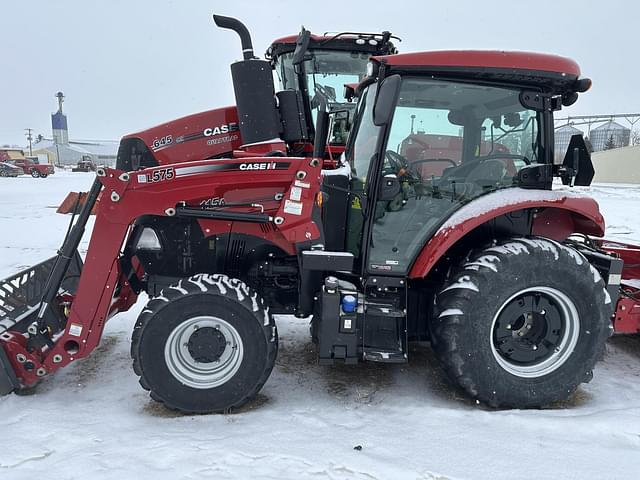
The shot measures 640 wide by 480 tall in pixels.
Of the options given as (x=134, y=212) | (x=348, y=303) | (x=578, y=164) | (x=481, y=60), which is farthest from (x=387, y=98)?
(x=134, y=212)

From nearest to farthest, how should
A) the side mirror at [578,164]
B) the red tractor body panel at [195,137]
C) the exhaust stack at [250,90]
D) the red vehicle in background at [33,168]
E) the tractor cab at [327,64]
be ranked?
the side mirror at [578,164] → the exhaust stack at [250,90] → the red tractor body panel at [195,137] → the tractor cab at [327,64] → the red vehicle in background at [33,168]

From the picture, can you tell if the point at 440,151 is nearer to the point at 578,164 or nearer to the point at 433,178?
the point at 433,178

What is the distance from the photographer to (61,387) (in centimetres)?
324

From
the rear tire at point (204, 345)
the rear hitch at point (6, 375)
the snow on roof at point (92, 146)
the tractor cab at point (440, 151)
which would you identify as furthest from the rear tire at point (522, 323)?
the snow on roof at point (92, 146)

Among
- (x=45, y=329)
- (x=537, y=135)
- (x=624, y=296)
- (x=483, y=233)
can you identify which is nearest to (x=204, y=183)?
(x=45, y=329)

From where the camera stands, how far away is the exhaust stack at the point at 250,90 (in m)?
3.85

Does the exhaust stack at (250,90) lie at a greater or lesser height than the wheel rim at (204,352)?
greater

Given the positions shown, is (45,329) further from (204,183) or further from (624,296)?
(624,296)

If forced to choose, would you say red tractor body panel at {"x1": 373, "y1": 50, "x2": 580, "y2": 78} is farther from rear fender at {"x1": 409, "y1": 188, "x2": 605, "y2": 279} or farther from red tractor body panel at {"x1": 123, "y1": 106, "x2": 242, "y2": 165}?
red tractor body panel at {"x1": 123, "y1": 106, "x2": 242, "y2": 165}

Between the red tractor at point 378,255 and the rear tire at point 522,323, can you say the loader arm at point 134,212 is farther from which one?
the rear tire at point 522,323

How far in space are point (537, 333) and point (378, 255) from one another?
1.18 metres

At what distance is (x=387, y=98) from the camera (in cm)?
277

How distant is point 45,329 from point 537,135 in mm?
3569

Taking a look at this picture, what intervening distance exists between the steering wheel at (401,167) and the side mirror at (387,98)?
0.33 metres
